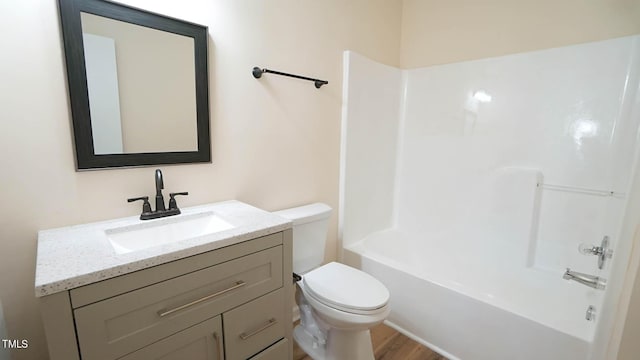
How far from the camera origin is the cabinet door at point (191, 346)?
2.84 ft

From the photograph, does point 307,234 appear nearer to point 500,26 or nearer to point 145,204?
point 145,204

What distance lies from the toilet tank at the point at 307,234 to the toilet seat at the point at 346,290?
10cm

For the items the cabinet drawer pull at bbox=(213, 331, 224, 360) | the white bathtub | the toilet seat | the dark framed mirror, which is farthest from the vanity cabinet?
the white bathtub

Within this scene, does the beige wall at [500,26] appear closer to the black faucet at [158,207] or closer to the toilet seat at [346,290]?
the toilet seat at [346,290]

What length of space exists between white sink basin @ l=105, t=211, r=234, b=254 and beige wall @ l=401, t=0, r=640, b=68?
2.11 meters

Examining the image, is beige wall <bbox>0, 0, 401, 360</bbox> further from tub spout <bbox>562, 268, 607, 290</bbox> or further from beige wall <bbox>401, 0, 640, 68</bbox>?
tub spout <bbox>562, 268, 607, 290</bbox>

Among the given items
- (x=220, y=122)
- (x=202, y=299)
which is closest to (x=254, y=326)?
(x=202, y=299)

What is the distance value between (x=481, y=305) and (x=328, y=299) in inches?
32.8

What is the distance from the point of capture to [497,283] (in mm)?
2014

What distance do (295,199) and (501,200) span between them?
149 centimetres

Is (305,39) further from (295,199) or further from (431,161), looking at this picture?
(431,161)

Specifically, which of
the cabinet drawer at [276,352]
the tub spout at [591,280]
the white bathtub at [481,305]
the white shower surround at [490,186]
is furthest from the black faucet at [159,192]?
the tub spout at [591,280]

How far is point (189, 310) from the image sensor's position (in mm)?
917

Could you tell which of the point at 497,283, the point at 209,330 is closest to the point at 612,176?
the point at 497,283
